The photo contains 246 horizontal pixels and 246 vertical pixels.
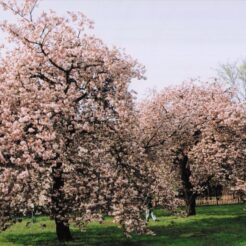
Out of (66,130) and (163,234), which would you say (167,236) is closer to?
(163,234)

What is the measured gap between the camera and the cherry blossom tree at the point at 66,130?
79.8 ft

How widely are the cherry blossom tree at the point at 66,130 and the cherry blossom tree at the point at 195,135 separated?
36.5 feet

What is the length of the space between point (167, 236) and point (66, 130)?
35.5 feet

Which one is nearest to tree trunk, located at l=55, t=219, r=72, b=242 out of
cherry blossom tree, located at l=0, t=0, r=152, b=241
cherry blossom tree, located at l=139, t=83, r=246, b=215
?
cherry blossom tree, located at l=0, t=0, r=152, b=241

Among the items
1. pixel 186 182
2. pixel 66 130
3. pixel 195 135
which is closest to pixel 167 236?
pixel 66 130

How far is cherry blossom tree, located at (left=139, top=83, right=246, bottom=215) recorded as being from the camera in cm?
4241

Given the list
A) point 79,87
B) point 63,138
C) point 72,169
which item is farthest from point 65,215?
point 79,87

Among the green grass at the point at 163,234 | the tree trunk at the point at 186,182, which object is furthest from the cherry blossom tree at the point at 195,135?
the green grass at the point at 163,234

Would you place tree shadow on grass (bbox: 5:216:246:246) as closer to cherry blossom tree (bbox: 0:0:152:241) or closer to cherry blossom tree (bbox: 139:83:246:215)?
cherry blossom tree (bbox: 0:0:152:241)

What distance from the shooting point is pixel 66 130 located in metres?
26.6

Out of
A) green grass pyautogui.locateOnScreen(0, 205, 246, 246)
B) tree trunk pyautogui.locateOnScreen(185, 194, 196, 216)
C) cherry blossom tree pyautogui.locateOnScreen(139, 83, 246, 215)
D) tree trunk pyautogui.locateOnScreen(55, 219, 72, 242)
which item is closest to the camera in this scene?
green grass pyautogui.locateOnScreen(0, 205, 246, 246)

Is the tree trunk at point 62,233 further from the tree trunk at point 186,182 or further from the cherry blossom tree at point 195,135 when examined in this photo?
the tree trunk at point 186,182

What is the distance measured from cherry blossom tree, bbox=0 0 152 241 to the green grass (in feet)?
7.26

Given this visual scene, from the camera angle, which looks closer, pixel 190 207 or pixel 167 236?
pixel 167 236
